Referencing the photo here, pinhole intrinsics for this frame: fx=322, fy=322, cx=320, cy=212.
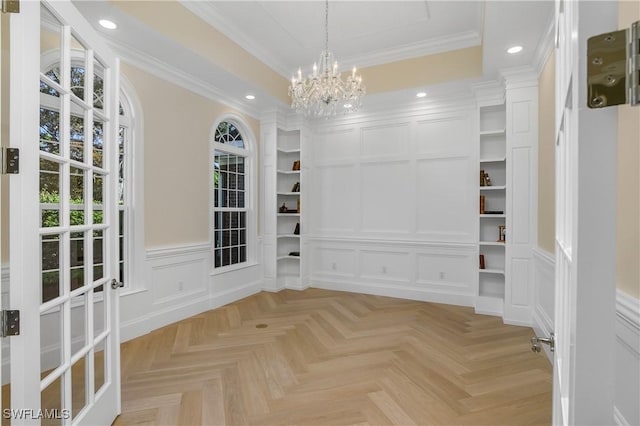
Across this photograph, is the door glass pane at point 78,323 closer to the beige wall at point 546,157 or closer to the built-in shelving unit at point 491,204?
the beige wall at point 546,157

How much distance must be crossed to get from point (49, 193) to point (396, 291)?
4548 mm

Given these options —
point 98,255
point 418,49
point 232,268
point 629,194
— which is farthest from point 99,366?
point 418,49

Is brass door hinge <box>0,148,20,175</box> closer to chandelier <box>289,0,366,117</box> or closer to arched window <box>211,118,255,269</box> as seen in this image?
chandelier <box>289,0,366,117</box>

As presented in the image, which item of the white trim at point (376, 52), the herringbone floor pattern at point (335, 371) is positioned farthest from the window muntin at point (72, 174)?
the white trim at point (376, 52)

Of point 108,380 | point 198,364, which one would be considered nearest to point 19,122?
point 108,380

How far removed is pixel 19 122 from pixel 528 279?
4.59 m

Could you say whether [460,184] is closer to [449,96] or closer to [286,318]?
[449,96]

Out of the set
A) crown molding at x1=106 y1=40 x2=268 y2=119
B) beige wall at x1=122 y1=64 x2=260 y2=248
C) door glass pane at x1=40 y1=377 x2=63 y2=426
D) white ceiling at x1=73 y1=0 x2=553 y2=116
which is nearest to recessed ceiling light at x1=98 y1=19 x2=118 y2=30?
white ceiling at x1=73 y1=0 x2=553 y2=116

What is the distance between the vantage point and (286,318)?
160 inches

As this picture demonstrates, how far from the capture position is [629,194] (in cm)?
97

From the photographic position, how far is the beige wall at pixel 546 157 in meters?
3.02

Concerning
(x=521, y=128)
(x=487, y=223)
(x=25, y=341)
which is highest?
(x=521, y=128)

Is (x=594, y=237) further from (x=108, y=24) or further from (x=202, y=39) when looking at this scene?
(x=202, y=39)

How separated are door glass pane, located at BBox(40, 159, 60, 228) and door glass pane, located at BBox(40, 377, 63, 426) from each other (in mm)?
718
